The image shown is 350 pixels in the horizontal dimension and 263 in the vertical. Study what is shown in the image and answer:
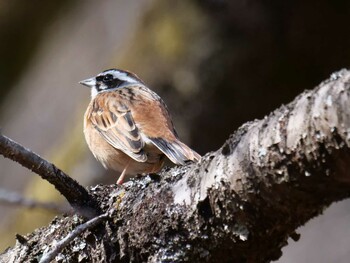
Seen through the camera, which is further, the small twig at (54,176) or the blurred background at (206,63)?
the blurred background at (206,63)

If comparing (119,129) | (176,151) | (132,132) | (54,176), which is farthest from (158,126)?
(54,176)

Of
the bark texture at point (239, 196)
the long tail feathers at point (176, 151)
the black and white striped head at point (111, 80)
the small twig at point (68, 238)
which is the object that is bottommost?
the bark texture at point (239, 196)

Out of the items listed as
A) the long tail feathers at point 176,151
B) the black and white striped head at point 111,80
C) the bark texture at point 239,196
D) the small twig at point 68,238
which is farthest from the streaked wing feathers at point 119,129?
the small twig at point 68,238

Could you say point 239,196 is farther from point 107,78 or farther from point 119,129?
point 107,78

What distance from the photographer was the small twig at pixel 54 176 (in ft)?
9.64

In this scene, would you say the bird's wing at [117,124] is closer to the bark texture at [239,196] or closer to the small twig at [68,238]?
the bark texture at [239,196]

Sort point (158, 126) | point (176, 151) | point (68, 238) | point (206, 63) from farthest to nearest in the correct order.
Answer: point (206, 63)
point (158, 126)
point (176, 151)
point (68, 238)

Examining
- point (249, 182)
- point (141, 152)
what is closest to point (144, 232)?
point (249, 182)

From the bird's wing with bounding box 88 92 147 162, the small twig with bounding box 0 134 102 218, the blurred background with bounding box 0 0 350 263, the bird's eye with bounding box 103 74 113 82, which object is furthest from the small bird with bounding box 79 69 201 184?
the small twig with bounding box 0 134 102 218

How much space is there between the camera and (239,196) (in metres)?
2.71

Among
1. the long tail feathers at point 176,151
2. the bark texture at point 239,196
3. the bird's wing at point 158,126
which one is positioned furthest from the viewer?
the bird's wing at point 158,126

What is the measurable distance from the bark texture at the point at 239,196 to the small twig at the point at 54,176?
0.07 meters

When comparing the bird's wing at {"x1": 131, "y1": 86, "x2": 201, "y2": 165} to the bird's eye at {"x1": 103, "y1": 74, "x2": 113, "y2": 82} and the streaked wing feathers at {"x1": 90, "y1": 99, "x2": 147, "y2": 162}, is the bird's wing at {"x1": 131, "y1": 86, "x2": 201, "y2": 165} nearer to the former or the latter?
the streaked wing feathers at {"x1": 90, "y1": 99, "x2": 147, "y2": 162}

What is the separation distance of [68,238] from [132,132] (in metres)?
2.63
